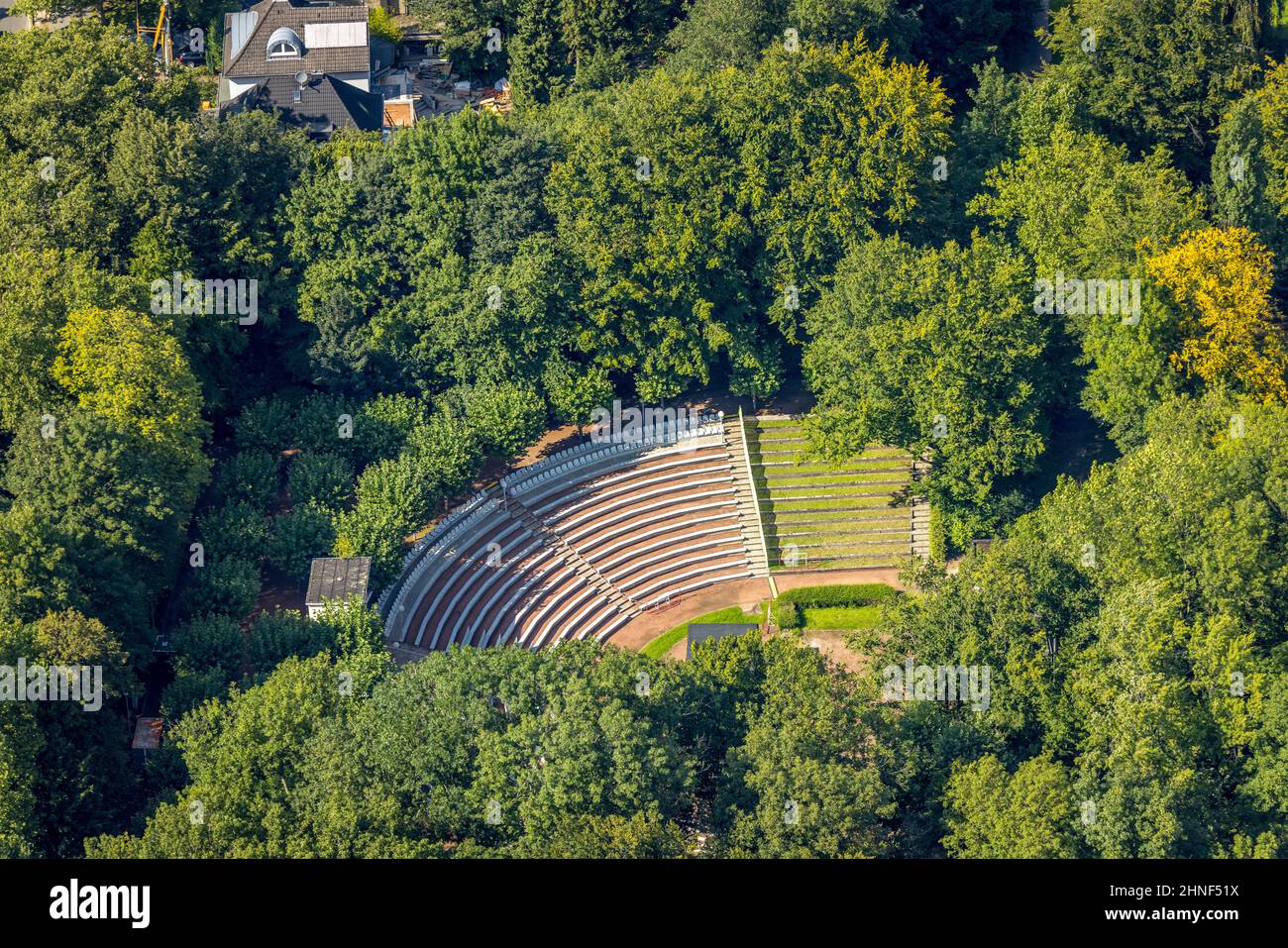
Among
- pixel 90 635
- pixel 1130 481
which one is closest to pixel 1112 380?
pixel 1130 481

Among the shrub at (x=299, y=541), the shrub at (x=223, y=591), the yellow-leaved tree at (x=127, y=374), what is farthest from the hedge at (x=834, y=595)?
the yellow-leaved tree at (x=127, y=374)

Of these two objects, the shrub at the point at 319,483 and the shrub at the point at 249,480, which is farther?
the shrub at the point at 249,480

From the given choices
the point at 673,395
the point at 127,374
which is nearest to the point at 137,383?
the point at 127,374

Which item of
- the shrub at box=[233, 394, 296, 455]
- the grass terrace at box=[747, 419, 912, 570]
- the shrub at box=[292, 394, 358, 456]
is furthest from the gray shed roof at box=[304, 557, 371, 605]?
the grass terrace at box=[747, 419, 912, 570]

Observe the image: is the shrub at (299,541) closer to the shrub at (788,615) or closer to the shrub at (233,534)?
→ the shrub at (233,534)

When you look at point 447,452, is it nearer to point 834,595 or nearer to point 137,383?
point 137,383

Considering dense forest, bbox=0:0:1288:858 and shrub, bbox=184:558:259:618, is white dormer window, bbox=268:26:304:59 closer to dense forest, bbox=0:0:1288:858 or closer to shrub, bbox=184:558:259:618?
dense forest, bbox=0:0:1288:858
